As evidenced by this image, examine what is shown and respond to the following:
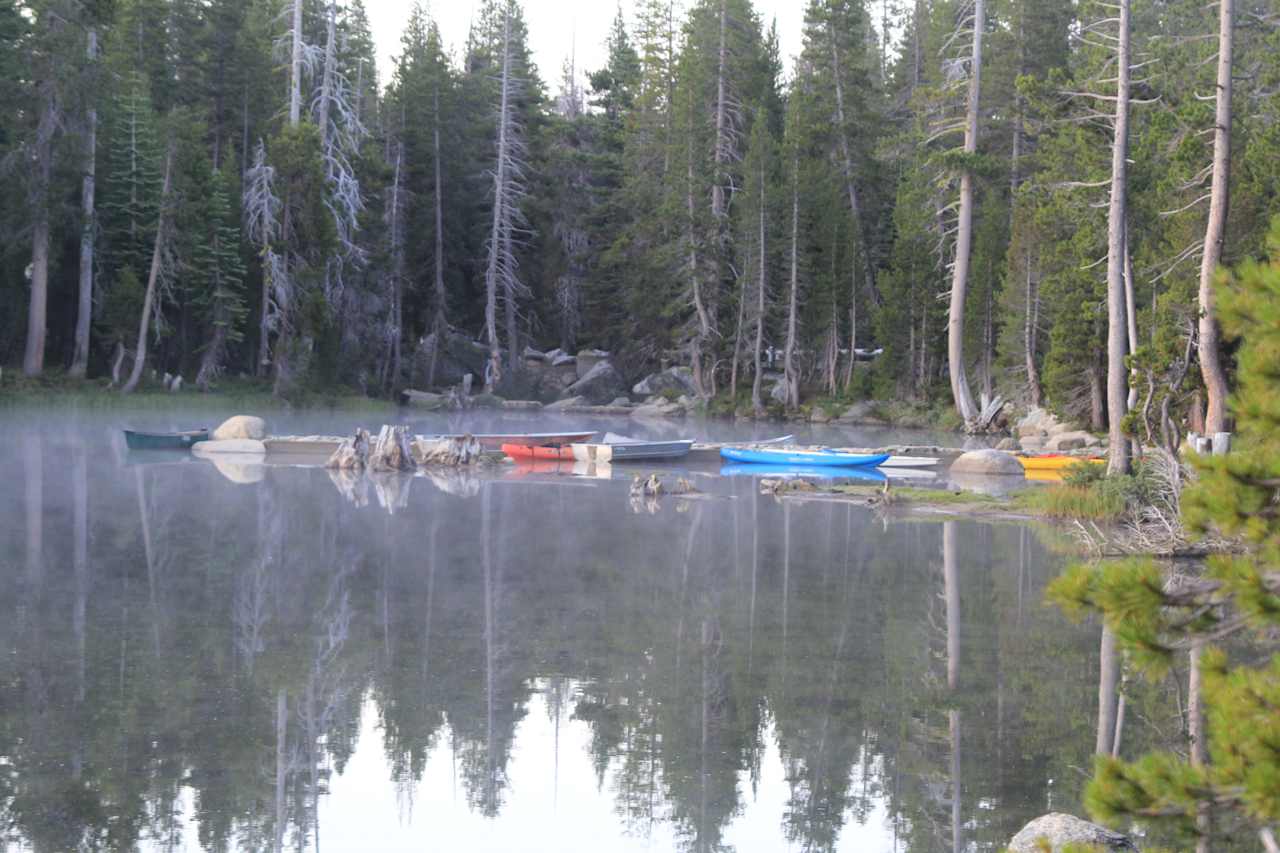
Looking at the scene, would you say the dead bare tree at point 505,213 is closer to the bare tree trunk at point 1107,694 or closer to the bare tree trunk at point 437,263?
the bare tree trunk at point 437,263

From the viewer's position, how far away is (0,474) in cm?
2325

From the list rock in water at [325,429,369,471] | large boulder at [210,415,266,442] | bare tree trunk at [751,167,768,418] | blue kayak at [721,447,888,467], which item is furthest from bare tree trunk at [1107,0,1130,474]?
bare tree trunk at [751,167,768,418]

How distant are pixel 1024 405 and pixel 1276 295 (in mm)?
40271

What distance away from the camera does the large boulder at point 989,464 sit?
28203mm

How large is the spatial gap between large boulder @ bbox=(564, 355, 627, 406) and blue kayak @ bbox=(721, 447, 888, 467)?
2607cm

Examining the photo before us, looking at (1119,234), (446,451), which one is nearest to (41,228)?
(446,451)

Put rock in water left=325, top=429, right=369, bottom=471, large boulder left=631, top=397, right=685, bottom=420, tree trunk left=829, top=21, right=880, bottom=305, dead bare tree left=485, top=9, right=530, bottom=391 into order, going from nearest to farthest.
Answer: rock in water left=325, top=429, right=369, bottom=471 → large boulder left=631, top=397, right=685, bottom=420 → tree trunk left=829, top=21, right=880, bottom=305 → dead bare tree left=485, top=9, right=530, bottom=391

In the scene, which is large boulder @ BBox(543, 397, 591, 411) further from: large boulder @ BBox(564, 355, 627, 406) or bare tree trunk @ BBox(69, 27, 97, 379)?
bare tree trunk @ BBox(69, 27, 97, 379)

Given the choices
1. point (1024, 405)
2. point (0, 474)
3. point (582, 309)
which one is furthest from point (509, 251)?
point (0, 474)

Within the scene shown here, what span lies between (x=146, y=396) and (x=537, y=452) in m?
17.9

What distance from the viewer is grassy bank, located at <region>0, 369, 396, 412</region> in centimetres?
4144

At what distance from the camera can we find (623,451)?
3019cm

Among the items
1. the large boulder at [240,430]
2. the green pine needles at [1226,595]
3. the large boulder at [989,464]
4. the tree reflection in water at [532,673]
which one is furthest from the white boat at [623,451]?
the green pine needles at [1226,595]

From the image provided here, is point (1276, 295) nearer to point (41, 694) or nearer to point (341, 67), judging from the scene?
point (41, 694)
